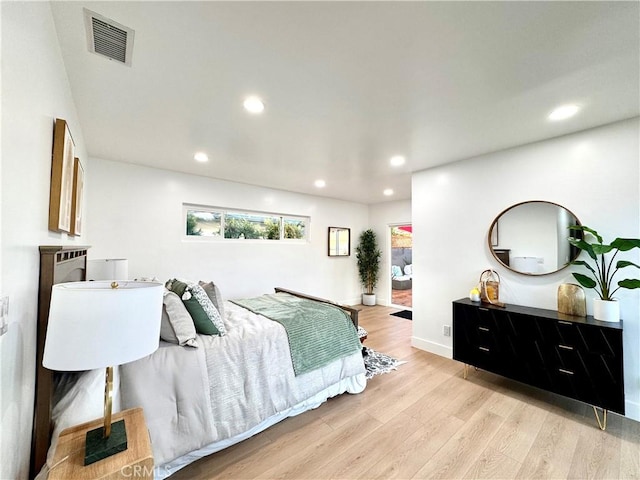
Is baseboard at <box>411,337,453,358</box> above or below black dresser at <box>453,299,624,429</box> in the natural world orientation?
below

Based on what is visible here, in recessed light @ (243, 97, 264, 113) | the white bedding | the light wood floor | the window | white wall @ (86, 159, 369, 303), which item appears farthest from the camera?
the window

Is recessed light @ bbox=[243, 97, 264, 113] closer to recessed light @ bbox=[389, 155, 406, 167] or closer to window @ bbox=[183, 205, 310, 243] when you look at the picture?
recessed light @ bbox=[389, 155, 406, 167]

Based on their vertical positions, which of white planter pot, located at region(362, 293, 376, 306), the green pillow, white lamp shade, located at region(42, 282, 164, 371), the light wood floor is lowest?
the light wood floor

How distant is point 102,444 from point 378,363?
2701 millimetres

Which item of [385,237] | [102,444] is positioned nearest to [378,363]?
[102,444]

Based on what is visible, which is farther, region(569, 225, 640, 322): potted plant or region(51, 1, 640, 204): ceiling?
region(569, 225, 640, 322): potted plant

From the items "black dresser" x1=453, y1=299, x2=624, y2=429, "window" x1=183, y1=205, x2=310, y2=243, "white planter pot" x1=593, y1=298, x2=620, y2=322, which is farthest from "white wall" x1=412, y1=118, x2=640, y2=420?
"window" x1=183, y1=205, x2=310, y2=243

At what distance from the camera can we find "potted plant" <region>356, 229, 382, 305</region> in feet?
20.5

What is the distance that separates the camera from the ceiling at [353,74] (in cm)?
126

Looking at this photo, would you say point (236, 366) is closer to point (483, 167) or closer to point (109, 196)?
point (109, 196)

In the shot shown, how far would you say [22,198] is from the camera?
99 cm

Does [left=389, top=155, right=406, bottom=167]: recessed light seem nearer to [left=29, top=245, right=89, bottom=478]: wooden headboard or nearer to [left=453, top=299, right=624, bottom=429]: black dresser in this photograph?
[left=453, top=299, right=624, bottom=429]: black dresser

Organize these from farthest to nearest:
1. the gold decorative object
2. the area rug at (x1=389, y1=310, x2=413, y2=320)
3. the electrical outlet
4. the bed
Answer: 1. the area rug at (x1=389, y1=310, x2=413, y2=320)
2. the gold decorative object
3. the bed
4. the electrical outlet

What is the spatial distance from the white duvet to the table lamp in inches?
24.1
